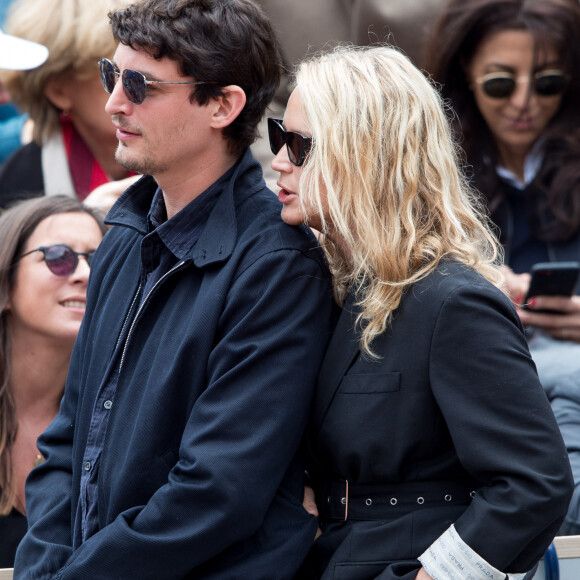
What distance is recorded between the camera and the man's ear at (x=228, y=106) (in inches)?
84.8

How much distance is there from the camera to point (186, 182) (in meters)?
2.15

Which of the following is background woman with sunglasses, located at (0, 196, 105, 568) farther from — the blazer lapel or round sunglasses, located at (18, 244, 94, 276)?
the blazer lapel

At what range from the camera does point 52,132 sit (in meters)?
3.84

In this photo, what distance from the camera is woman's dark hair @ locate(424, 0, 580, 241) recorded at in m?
3.64

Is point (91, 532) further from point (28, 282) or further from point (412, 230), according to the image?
point (28, 282)

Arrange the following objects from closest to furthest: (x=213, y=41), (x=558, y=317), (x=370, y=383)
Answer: (x=370, y=383), (x=213, y=41), (x=558, y=317)

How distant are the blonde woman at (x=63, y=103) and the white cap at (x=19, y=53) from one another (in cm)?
8

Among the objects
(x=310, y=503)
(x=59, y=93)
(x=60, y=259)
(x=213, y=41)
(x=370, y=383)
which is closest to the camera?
(x=370, y=383)

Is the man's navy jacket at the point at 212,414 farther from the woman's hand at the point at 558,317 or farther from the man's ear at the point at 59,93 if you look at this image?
the man's ear at the point at 59,93

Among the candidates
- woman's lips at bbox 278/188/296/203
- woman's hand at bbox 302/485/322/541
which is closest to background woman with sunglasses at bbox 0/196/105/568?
woman's lips at bbox 278/188/296/203

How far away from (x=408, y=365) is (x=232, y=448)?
1.28 ft

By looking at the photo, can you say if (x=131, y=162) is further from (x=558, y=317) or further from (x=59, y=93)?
(x=558, y=317)

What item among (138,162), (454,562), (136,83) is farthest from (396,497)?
(136,83)

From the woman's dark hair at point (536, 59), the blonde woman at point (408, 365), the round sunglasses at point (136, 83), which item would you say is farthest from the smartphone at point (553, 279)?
the round sunglasses at point (136, 83)
